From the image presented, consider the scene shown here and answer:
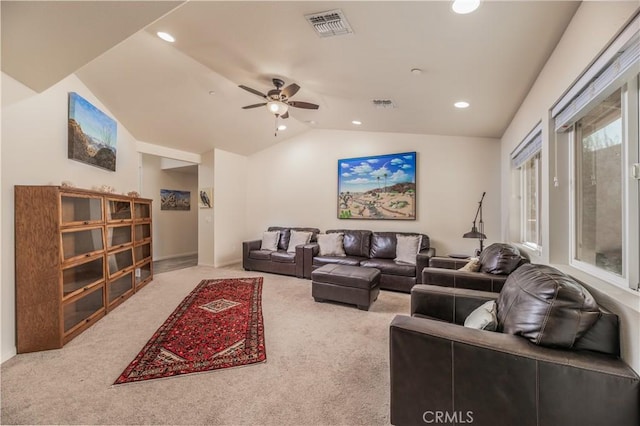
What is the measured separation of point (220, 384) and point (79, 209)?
2332 millimetres

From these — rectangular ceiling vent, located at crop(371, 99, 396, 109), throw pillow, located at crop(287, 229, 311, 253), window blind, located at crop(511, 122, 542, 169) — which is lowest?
throw pillow, located at crop(287, 229, 311, 253)

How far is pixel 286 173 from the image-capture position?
6.48 meters

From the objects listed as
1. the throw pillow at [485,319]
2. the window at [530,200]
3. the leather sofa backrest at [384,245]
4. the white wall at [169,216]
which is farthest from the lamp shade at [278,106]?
A: the white wall at [169,216]

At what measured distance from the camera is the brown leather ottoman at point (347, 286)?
139 inches

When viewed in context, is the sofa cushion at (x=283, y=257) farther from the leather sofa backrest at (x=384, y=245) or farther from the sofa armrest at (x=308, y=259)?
the leather sofa backrest at (x=384, y=245)

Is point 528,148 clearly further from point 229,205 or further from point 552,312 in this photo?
point 229,205

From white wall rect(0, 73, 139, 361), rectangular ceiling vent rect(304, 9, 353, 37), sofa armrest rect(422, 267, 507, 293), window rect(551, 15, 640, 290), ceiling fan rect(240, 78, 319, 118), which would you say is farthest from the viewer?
ceiling fan rect(240, 78, 319, 118)

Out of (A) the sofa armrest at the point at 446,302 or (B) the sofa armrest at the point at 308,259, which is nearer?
(A) the sofa armrest at the point at 446,302

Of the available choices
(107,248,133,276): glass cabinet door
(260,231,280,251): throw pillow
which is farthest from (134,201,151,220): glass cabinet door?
(260,231,280,251): throw pillow

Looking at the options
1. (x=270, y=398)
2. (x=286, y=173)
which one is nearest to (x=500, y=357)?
(x=270, y=398)

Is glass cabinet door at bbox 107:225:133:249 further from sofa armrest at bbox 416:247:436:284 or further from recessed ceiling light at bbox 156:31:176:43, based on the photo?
sofa armrest at bbox 416:247:436:284

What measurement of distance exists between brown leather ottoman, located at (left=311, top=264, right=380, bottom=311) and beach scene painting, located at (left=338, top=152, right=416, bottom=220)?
1858mm

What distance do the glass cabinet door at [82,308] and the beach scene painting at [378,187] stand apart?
401cm

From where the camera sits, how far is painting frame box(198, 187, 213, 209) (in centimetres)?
614
